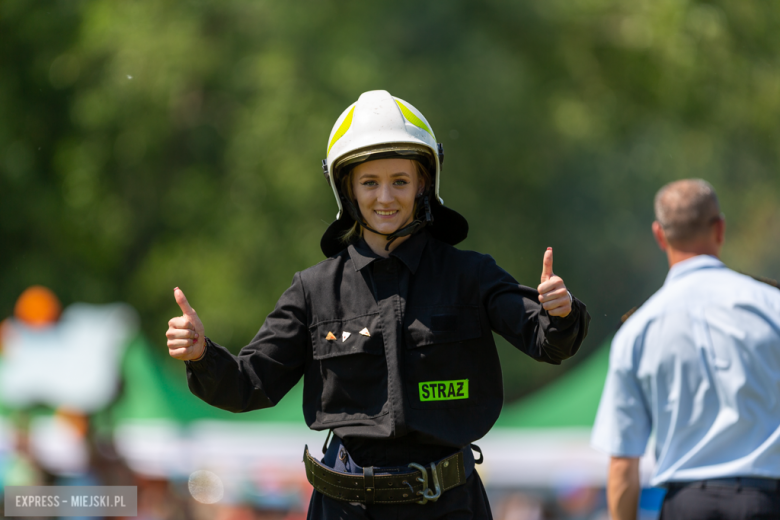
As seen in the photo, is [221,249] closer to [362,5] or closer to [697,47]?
[362,5]

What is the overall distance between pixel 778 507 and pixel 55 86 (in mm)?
11352

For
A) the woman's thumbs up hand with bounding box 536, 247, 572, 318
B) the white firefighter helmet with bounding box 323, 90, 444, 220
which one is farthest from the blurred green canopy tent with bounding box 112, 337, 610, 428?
the woman's thumbs up hand with bounding box 536, 247, 572, 318

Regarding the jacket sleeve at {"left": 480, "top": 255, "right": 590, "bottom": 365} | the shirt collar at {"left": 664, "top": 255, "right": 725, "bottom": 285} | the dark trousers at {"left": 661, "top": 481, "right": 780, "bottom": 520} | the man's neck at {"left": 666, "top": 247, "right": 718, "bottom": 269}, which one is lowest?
the dark trousers at {"left": 661, "top": 481, "right": 780, "bottom": 520}

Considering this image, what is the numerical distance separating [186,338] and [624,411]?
1.80 meters

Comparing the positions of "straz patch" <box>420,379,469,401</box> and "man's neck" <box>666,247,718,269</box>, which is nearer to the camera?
"straz patch" <box>420,379,469,401</box>

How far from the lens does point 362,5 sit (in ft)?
37.6

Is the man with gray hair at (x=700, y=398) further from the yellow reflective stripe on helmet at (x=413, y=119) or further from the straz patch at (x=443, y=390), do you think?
the yellow reflective stripe on helmet at (x=413, y=119)

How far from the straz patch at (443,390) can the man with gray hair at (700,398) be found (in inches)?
37.5

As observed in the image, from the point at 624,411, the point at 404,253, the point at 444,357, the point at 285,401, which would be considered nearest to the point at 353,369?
the point at 444,357

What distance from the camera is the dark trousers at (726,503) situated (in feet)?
10.3

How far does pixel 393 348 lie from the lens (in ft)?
9.11

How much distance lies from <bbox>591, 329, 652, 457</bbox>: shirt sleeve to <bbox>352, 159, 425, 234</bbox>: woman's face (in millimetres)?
1115

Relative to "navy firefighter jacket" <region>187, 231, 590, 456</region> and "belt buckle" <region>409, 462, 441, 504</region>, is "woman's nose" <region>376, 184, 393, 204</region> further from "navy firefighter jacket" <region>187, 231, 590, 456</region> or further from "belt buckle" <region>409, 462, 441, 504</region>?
"belt buckle" <region>409, 462, 441, 504</region>

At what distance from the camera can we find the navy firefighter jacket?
273 cm
